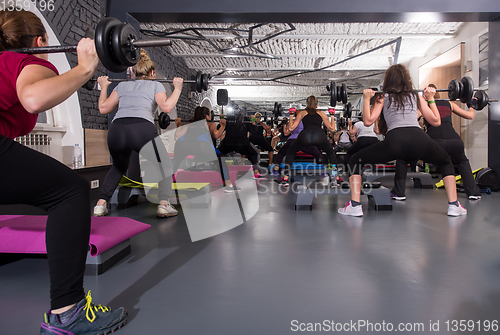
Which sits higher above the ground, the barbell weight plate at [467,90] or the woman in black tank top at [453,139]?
the barbell weight plate at [467,90]

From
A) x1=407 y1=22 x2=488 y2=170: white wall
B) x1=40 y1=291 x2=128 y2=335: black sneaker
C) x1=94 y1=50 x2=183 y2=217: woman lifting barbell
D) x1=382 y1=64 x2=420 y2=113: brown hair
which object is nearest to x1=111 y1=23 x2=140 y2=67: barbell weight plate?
x1=40 y1=291 x2=128 y2=335: black sneaker

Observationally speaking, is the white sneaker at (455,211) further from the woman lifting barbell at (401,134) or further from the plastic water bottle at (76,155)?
the plastic water bottle at (76,155)

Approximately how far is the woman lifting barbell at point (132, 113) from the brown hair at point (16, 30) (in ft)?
4.35

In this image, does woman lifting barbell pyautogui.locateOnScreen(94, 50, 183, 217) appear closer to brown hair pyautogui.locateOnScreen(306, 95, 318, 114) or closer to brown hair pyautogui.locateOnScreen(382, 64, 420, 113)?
brown hair pyautogui.locateOnScreen(382, 64, 420, 113)

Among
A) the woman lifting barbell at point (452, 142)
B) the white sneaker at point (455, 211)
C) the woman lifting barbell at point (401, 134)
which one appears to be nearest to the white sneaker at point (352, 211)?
the woman lifting barbell at point (401, 134)

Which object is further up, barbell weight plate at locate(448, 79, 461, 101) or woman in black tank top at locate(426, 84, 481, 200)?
barbell weight plate at locate(448, 79, 461, 101)

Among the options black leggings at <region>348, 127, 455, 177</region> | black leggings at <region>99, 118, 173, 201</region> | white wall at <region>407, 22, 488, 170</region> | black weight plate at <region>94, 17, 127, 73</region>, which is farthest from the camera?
white wall at <region>407, 22, 488, 170</region>

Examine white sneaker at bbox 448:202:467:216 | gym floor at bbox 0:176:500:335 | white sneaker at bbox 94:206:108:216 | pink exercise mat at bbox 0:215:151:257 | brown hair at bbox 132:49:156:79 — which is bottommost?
white sneaker at bbox 448:202:467:216

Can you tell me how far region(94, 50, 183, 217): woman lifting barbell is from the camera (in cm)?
243

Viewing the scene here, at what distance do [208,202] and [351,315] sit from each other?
2140mm

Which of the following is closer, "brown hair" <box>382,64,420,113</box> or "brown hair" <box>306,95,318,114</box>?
"brown hair" <box>382,64,420,113</box>

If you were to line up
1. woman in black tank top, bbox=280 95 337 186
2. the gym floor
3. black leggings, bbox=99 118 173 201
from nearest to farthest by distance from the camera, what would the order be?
the gym floor < black leggings, bbox=99 118 173 201 < woman in black tank top, bbox=280 95 337 186

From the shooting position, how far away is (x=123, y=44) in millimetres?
1102

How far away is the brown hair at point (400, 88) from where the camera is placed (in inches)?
104
